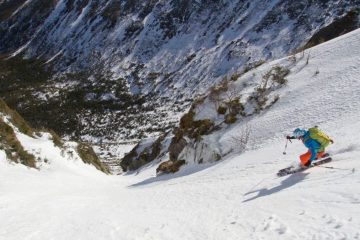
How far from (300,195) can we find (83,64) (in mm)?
55408

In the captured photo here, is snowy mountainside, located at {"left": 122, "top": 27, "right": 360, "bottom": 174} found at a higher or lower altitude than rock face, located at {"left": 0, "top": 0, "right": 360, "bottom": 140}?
lower

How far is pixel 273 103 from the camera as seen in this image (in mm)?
17859

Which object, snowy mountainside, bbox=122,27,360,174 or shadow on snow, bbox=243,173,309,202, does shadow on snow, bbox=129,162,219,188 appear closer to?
snowy mountainside, bbox=122,27,360,174

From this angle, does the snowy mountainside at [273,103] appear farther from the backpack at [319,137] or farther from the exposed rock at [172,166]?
the backpack at [319,137]

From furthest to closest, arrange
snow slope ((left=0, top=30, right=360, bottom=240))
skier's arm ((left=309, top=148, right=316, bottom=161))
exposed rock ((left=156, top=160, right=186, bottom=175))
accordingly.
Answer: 1. exposed rock ((left=156, top=160, right=186, bottom=175))
2. skier's arm ((left=309, top=148, right=316, bottom=161))
3. snow slope ((left=0, top=30, right=360, bottom=240))

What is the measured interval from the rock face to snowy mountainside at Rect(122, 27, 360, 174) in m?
17.3

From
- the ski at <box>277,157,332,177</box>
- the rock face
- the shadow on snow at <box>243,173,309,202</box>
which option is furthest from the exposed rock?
the rock face

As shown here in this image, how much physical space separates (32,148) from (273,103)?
10766 millimetres

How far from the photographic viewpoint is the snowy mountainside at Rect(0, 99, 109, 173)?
17188 millimetres

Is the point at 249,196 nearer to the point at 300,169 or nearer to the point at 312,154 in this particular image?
the point at 300,169

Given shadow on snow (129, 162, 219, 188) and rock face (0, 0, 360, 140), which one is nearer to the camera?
shadow on snow (129, 162, 219, 188)

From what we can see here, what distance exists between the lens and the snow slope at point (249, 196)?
7281 millimetres

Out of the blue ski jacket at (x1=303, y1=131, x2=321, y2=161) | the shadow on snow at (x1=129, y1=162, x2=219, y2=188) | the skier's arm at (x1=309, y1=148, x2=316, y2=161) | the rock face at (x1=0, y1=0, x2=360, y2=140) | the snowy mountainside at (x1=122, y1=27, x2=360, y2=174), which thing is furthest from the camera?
the rock face at (x1=0, y1=0, x2=360, y2=140)

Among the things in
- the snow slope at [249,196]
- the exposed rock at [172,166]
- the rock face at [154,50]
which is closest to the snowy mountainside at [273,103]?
the snow slope at [249,196]
